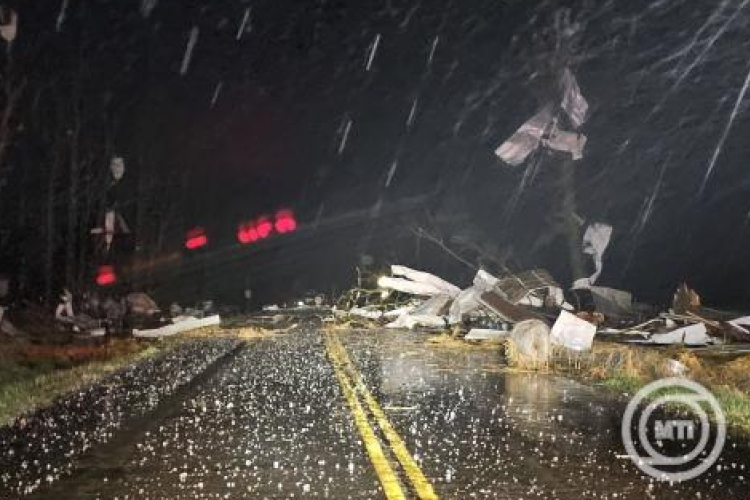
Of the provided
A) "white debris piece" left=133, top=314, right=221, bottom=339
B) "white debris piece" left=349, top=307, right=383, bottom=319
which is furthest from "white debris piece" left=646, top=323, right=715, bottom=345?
"white debris piece" left=349, top=307, right=383, bottom=319

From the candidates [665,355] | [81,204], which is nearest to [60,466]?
[665,355]

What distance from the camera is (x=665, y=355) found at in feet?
50.1

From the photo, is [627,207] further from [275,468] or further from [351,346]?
[275,468]

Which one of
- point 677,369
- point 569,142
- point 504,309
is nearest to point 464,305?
point 504,309

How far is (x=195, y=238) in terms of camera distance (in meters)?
67.2

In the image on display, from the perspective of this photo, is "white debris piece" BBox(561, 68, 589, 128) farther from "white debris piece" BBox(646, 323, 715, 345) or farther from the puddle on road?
the puddle on road

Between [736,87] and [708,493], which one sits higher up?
[736,87]

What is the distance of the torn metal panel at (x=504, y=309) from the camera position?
79.0 feet

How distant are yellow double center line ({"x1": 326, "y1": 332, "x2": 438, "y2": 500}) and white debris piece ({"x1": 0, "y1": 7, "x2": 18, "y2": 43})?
14.8m

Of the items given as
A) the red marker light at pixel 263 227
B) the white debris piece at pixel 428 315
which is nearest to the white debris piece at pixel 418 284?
the white debris piece at pixel 428 315

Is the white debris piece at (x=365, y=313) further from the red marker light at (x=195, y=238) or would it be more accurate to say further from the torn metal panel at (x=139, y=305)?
the red marker light at (x=195, y=238)

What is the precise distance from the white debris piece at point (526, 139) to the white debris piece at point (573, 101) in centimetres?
90

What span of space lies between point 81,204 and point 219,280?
37409 millimetres

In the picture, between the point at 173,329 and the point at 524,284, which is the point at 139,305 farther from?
the point at 524,284
